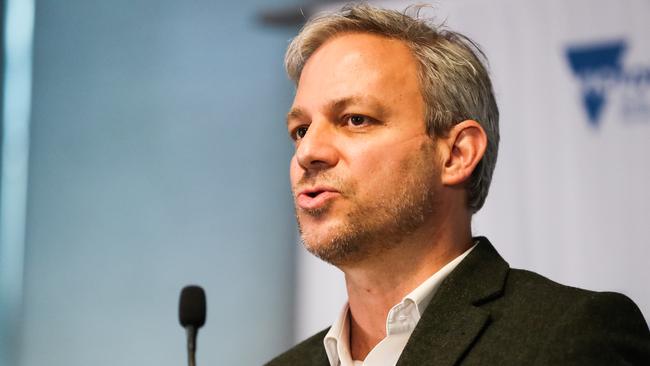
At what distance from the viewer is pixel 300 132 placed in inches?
98.3

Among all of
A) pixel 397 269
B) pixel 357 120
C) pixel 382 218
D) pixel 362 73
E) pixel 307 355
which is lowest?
pixel 307 355

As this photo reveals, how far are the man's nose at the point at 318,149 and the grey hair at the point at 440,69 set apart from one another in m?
0.28

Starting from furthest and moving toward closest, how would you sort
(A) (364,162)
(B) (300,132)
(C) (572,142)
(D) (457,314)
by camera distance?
(C) (572,142) → (B) (300,132) → (A) (364,162) → (D) (457,314)

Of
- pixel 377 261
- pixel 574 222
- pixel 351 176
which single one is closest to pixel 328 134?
pixel 351 176

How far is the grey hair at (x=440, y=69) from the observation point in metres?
2.37

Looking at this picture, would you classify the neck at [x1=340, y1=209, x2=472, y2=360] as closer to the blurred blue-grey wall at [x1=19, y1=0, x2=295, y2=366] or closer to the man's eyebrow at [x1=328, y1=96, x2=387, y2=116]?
the man's eyebrow at [x1=328, y1=96, x2=387, y2=116]

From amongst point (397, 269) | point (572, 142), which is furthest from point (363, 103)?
point (572, 142)

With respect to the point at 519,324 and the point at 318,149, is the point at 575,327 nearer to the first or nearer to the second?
the point at 519,324

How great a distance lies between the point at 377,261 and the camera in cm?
229

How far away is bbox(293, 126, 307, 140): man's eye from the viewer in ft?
8.13

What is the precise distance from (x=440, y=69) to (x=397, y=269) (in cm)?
58

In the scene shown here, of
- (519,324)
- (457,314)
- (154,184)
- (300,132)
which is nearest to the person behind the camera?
(519,324)

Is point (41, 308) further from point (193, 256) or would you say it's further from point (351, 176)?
point (351, 176)

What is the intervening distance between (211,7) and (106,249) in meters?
1.59
